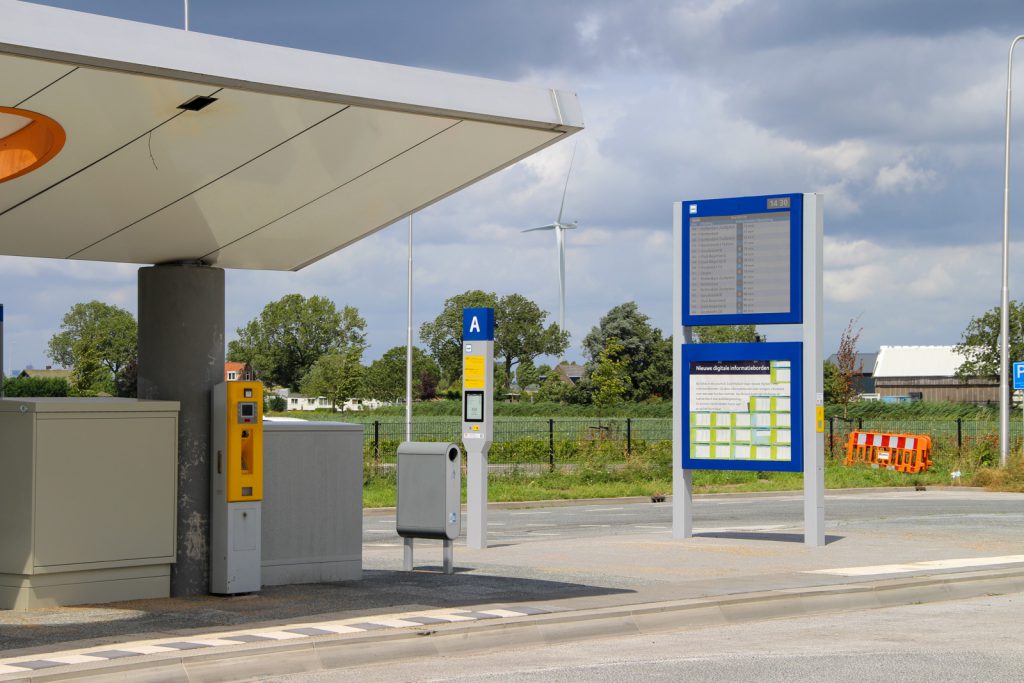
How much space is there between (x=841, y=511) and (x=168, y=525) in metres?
14.1

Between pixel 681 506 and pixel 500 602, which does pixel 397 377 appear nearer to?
pixel 681 506

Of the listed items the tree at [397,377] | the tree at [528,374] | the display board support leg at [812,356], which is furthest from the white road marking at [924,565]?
the tree at [528,374]

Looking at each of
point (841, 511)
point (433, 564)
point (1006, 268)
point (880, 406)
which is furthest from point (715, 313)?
point (880, 406)

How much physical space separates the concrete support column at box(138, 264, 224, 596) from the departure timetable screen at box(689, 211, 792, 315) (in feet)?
23.9

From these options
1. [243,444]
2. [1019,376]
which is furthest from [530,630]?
[1019,376]

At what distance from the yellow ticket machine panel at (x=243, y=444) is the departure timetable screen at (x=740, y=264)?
7284 mm

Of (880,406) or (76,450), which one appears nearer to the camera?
(76,450)

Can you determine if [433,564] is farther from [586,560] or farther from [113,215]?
[113,215]

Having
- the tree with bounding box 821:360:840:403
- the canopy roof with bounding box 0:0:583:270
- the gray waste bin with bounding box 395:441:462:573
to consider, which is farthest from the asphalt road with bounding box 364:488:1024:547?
the tree with bounding box 821:360:840:403

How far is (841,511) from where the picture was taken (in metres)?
22.2

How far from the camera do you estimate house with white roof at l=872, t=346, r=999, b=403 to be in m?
126

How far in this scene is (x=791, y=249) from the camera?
1605cm

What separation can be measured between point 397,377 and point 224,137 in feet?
323

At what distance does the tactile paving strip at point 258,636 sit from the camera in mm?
7938
